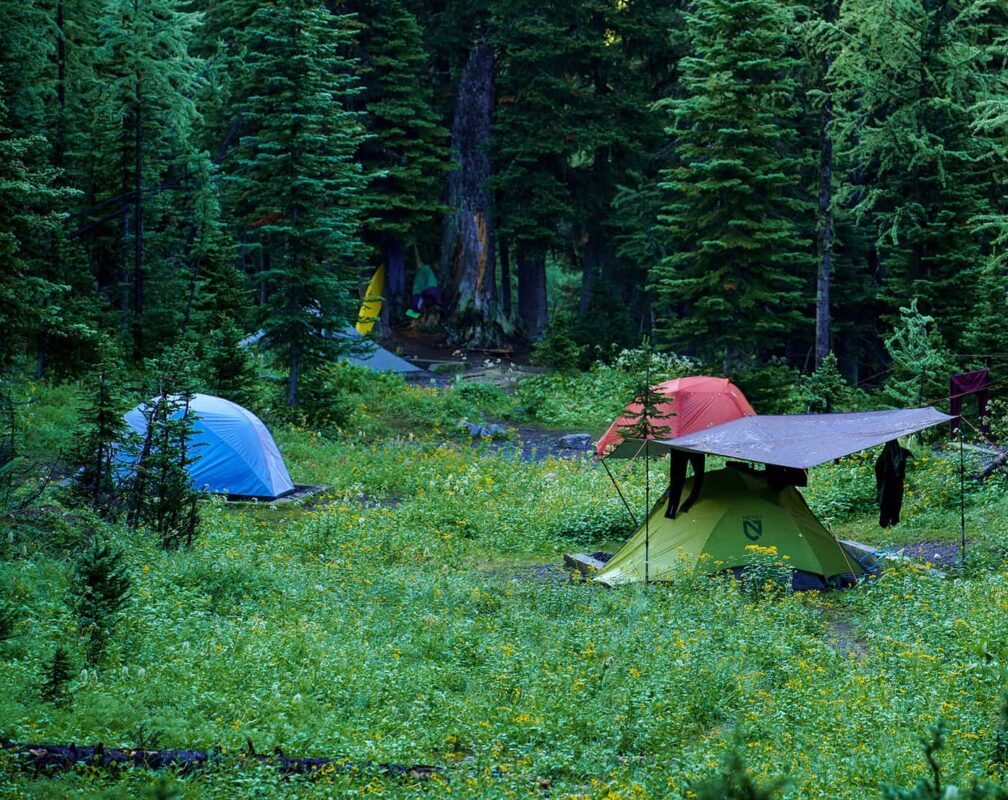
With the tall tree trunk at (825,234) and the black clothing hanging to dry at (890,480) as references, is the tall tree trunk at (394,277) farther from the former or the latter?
the black clothing hanging to dry at (890,480)

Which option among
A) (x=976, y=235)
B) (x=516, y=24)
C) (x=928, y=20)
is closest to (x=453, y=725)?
(x=928, y=20)

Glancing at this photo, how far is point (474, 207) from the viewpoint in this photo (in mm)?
38844

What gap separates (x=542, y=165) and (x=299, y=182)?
16.4 meters

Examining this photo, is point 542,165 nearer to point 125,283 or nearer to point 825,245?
point 825,245

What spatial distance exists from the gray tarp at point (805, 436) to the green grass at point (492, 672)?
151cm

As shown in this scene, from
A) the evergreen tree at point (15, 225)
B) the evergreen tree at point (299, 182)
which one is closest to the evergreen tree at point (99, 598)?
the evergreen tree at point (15, 225)

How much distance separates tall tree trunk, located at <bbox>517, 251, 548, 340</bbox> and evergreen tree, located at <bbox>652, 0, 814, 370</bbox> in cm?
1386

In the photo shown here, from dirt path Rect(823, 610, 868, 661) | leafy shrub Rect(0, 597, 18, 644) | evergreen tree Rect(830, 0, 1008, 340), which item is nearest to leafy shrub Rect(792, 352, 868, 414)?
evergreen tree Rect(830, 0, 1008, 340)

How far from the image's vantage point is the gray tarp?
12.3 m

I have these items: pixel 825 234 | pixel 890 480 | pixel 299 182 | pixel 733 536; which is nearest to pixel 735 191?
pixel 825 234

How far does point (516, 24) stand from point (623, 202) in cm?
714

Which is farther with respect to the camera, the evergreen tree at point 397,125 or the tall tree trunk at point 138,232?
the evergreen tree at point 397,125

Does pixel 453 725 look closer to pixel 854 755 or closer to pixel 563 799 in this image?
pixel 563 799

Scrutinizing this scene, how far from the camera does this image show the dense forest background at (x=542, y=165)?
926 inches
